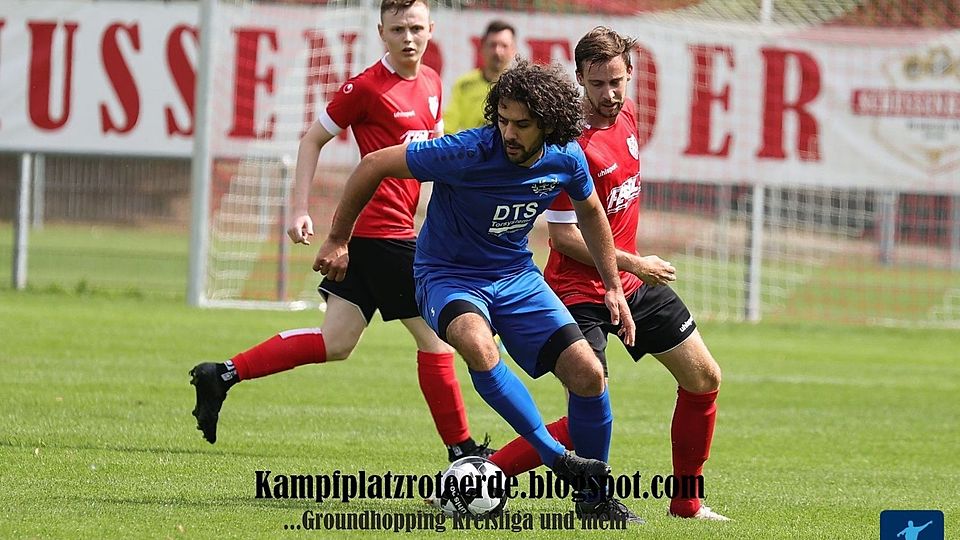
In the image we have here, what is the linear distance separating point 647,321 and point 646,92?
1078 centimetres

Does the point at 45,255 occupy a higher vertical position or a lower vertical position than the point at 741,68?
lower

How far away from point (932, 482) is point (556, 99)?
10.1 feet

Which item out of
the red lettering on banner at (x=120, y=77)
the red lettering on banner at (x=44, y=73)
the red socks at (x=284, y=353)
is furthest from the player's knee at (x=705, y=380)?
the red lettering on banner at (x=44, y=73)

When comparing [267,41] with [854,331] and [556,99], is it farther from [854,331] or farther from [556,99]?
[556,99]

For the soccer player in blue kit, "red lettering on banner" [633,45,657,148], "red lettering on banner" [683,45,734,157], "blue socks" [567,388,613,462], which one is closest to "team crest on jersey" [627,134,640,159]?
the soccer player in blue kit

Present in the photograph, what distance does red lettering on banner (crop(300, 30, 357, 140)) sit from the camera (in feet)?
52.6

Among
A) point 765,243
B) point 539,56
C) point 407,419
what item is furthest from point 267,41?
point 765,243

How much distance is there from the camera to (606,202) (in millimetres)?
6309

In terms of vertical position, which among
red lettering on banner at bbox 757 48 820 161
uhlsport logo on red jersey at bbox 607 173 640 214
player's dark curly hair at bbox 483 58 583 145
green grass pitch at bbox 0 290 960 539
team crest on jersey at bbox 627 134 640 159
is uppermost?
red lettering on banner at bbox 757 48 820 161

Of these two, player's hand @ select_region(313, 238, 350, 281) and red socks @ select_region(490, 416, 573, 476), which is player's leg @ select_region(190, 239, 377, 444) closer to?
player's hand @ select_region(313, 238, 350, 281)

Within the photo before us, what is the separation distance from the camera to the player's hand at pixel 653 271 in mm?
6016

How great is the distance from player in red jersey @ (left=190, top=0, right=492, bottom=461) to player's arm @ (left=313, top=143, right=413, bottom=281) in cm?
132

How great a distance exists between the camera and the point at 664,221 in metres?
24.0

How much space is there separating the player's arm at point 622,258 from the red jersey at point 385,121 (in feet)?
4.42
